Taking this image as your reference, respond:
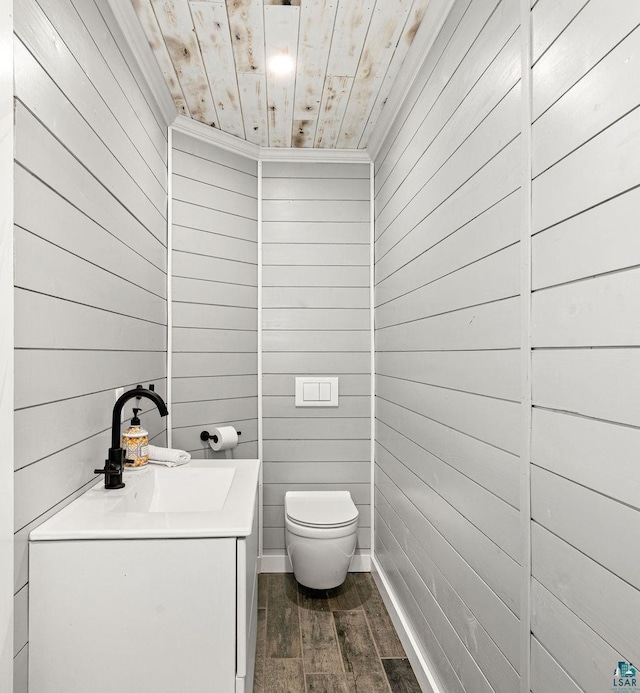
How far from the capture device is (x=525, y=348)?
114 cm

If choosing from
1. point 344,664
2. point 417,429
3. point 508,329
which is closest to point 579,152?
point 508,329

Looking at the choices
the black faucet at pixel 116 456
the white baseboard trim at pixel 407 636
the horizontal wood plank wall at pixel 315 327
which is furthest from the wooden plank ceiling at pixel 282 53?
the white baseboard trim at pixel 407 636

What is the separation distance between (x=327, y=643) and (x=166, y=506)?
1.06m

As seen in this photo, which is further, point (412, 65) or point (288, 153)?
point (288, 153)

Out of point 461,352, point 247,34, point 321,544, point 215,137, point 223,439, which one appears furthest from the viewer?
point 215,137

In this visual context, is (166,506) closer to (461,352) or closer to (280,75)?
(461,352)

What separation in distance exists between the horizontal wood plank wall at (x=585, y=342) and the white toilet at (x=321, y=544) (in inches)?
55.3

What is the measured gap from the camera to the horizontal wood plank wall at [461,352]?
48.8 inches

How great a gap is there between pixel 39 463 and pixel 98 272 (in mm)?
666

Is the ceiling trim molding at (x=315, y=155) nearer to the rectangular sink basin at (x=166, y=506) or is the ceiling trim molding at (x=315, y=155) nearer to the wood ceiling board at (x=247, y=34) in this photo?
the wood ceiling board at (x=247, y=34)

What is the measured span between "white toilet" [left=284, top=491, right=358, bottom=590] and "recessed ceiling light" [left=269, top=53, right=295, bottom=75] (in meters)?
2.14

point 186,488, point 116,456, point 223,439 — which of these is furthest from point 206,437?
point 116,456

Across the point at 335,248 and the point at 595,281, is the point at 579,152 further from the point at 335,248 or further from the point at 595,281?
the point at 335,248

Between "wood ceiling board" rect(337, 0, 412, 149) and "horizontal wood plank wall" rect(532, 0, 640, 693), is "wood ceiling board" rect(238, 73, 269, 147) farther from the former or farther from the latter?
"horizontal wood plank wall" rect(532, 0, 640, 693)
